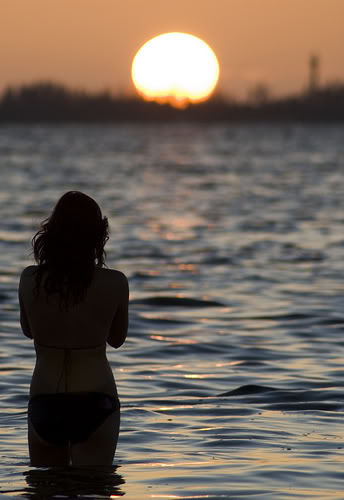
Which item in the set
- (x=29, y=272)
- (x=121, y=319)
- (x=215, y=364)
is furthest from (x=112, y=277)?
(x=215, y=364)

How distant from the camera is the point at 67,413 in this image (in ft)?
21.4

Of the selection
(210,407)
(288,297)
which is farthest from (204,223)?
(210,407)

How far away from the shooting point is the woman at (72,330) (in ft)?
21.1

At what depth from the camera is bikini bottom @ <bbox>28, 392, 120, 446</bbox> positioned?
6.53 metres

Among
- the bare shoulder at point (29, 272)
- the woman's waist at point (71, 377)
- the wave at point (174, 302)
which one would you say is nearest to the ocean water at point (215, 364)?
the wave at point (174, 302)

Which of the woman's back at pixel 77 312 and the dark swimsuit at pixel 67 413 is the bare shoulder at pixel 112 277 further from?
the dark swimsuit at pixel 67 413

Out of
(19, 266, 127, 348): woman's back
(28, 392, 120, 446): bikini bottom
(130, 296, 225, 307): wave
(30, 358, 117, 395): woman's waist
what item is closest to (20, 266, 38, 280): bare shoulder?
(19, 266, 127, 348): woman's back

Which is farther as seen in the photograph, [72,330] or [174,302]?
[174,302]

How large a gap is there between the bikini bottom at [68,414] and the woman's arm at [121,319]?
0.33 meters

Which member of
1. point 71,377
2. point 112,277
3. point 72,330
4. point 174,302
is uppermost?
point 112,277

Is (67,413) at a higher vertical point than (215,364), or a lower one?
higher

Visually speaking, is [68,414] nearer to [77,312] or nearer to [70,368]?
[70,368]

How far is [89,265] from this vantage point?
21.2 ft

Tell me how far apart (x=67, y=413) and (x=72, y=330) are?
455mm
